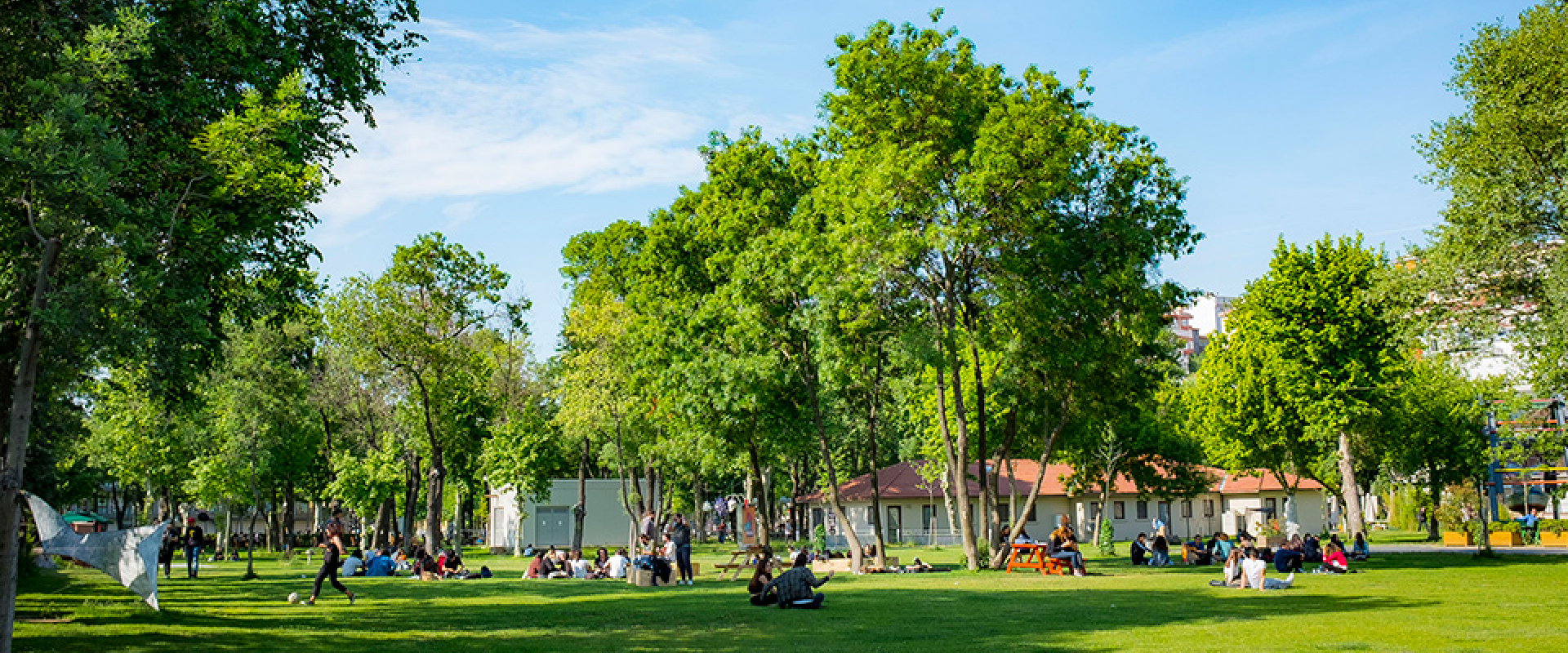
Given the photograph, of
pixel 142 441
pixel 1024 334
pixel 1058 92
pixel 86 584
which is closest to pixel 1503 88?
pixel 1058 92

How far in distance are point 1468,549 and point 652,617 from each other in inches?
1509

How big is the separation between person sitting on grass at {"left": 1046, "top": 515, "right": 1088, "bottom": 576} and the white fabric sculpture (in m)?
20.4

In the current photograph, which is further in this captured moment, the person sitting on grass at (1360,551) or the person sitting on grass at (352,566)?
the person sitting on grass at (1360,551)

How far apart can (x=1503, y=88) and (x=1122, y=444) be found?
29.6 metres

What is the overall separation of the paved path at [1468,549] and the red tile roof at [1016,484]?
1299 cm

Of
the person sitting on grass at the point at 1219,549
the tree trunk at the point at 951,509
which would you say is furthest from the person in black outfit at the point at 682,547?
the tree trunk at the point at 951,509

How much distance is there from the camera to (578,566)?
106ft

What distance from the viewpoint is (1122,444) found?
57.5 metres

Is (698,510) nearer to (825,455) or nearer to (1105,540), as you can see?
(1105,540)

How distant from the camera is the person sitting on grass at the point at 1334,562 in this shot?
94.8 ft

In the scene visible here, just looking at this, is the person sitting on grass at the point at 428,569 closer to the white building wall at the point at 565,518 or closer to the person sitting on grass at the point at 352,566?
the person sitting on grass at the point at 352,566

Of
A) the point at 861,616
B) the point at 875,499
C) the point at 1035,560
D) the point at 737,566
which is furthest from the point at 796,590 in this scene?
the point at 875,499

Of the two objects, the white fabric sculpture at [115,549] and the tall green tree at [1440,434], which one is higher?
the tall green tree at [1440,434]

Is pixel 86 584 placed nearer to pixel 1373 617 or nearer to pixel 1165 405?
pixel 1373 617
